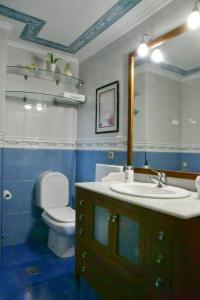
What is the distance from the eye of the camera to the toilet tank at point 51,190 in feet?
7.98

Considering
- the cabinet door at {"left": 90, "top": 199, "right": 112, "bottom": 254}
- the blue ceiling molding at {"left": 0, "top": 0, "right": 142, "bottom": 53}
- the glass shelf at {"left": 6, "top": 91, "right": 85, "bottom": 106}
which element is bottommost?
the cabinet door at {"left": 90, "top": 199, "right": 112, "bottom": 254}

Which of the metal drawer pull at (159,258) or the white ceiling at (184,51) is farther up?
the white ceiling at (184,51)

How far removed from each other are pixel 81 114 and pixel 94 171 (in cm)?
76

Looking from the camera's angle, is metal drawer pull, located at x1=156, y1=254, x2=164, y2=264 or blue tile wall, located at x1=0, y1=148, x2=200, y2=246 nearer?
metal drawer pull, located at x1=156, y1=254, x2=164, y2=264

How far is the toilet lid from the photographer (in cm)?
208

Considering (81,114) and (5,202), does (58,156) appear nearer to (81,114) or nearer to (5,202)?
(81,114)

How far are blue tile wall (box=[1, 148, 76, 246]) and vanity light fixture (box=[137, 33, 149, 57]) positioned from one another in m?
1.49

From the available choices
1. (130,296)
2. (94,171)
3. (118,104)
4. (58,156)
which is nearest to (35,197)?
(58,156)

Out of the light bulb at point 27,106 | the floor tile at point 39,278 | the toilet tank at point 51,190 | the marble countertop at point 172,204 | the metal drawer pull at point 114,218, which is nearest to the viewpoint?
the marble countertop at point 172,204

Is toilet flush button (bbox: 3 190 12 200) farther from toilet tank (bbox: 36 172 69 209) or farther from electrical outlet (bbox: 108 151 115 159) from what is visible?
electrical outlet (bbox: 108 151 115 159)

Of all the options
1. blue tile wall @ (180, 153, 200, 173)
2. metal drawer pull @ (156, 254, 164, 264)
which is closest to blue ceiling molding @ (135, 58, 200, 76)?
blue tile wall @ (180, 153, 200, 173)

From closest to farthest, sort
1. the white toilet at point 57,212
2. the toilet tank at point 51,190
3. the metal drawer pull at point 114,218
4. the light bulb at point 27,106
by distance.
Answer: the metal drawer pull at point 114,218 → the white toilet at point 57,212 → the toilet tank at point 51,190 → the light bulb at point 27,106

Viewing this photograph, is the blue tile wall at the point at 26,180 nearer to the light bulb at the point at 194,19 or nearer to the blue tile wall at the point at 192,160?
the blue tile wall at the point at 192,160

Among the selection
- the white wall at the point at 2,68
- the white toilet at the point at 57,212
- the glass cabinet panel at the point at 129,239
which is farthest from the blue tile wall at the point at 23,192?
the glass cabinet panel at the point at 129,239
